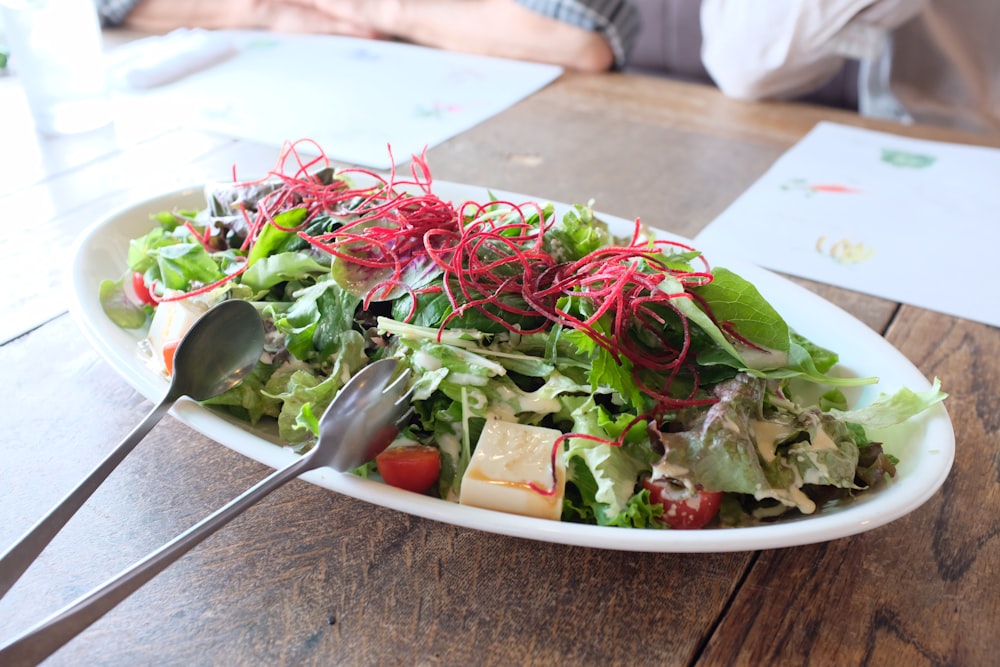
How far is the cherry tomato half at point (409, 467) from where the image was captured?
0.67 m

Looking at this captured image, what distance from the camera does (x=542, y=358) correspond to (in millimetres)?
767

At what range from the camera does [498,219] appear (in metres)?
0.92

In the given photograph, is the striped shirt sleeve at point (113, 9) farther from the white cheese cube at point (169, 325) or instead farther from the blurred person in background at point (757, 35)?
Result: the white cheese cube at point (169, 325)

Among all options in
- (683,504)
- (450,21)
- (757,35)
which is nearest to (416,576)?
(683,504)

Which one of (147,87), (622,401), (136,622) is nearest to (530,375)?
(622,401)

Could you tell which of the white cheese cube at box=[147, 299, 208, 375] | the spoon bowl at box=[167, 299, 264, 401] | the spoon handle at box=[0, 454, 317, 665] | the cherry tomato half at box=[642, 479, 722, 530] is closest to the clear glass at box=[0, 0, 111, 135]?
the white cheese cube at box=[147, 299, 208, 375]

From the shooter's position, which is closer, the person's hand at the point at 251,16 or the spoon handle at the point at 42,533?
the spoon handle at the point at 42,533

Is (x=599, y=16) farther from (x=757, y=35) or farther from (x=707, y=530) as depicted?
(x=707, y=530)

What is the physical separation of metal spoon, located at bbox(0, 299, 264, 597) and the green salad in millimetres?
20

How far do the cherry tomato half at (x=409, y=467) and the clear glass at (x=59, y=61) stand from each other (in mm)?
1221

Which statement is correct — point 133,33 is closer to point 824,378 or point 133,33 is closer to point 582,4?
point 582,4

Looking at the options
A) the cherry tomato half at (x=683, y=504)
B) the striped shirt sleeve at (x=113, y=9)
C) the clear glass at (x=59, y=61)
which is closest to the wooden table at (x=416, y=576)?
the cherry tomato half at (x=683, y=504)

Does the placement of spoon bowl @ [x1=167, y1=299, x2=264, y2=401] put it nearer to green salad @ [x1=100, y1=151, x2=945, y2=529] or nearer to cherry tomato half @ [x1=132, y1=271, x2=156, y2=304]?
green salad @ [x1=100, y1=151, x2=945, y2=529]

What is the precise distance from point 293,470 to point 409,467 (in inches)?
4.2
